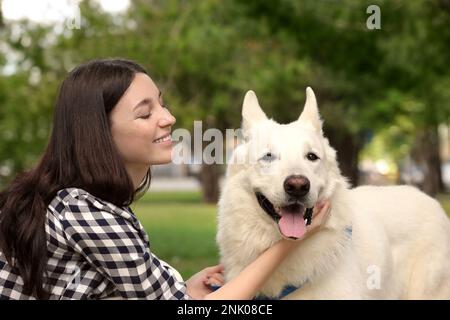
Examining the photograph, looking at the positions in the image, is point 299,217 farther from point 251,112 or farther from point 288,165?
point 251,112

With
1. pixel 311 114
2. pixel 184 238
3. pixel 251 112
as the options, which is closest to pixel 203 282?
pixel 251 112

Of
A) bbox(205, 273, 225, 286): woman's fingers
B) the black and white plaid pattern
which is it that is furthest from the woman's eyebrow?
bbox(205, 273, 225, 286): woman's fingers

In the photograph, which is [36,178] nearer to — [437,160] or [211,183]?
[211,183]

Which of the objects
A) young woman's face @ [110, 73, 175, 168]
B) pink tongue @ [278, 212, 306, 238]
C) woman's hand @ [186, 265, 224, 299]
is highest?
young woman's face @ [110, 73, 175, 168]

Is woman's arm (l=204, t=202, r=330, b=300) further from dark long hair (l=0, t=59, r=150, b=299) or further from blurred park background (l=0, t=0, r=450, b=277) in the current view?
blurred park background (l=0, t=0, r=450, b=277)

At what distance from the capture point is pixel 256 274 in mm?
3324

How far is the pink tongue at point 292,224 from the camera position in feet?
11.9

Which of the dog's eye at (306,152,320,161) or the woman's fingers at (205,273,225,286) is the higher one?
the dog's eye at (306,152,320,161)

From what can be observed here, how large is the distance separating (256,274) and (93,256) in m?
0.81

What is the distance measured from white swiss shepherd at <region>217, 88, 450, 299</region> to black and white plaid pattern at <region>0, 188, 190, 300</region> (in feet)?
2.91

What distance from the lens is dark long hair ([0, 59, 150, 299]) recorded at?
3.00 metres

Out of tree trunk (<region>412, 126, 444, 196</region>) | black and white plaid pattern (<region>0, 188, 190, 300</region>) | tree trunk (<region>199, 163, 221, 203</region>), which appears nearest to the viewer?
black and white plaid pattern (<region>0, 188, 190, 300</region>)

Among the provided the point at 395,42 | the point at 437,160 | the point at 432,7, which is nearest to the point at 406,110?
the point at 437,160

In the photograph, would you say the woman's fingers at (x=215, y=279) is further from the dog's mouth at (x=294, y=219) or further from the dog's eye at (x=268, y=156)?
the dog's eye at (x=268, y=156)
